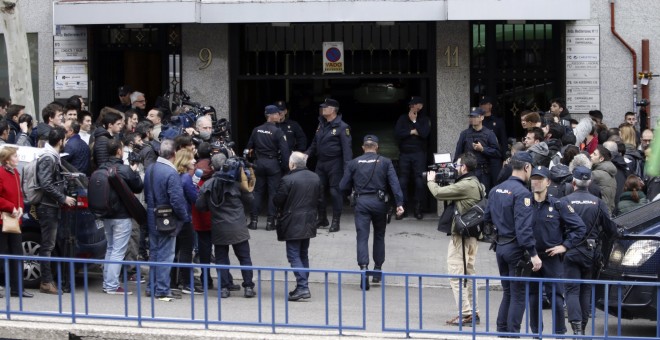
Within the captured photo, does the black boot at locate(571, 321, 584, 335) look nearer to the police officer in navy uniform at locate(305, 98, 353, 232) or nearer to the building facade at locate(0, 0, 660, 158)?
the police officer in navy uniform at locate(305, 98, 353, 232)

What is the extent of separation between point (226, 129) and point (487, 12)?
3.84 metres

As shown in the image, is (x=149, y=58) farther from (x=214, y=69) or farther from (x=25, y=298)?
(x=25, y=298)

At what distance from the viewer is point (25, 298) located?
1234cm

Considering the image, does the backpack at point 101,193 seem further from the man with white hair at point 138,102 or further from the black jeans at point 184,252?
the man with white hair at point 138,102

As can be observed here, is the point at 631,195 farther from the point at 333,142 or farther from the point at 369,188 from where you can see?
the point at 333,142

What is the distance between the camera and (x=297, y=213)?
531 inches

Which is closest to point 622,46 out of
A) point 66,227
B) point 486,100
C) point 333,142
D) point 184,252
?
point 486,100

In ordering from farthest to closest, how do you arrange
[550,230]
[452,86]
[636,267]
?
[452,86], [636,267], [550,230]

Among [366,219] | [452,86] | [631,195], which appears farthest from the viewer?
[452,86]

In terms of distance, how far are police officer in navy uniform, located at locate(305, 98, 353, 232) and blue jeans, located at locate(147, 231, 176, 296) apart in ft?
13.1

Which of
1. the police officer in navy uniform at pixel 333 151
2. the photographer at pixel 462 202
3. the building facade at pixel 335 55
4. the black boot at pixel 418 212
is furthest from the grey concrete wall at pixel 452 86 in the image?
the photographer at pixel 462 202

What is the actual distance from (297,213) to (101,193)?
2.04 m

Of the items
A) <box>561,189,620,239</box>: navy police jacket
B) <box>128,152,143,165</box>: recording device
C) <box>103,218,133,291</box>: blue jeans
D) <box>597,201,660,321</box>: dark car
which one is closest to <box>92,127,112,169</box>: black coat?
<box>128,152,143,165</box>: recording device

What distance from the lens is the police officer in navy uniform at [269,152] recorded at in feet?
55.6
